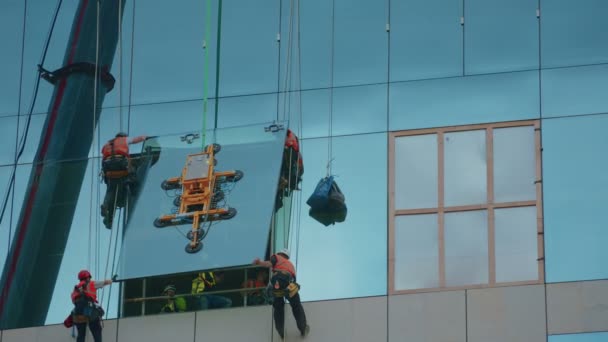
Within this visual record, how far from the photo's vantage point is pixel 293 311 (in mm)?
25859

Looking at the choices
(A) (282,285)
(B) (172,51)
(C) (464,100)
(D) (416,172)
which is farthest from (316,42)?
(A) (282,285)

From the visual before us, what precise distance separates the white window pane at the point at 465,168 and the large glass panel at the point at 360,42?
84.4 inches

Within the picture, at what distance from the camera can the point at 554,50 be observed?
1126 inches

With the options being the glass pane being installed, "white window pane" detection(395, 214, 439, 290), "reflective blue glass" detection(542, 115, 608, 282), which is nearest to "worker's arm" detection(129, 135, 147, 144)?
the glass pane being installed

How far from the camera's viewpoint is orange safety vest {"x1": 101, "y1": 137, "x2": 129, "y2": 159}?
92.6ft

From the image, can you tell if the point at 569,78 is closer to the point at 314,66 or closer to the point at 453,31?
the point at 453,31

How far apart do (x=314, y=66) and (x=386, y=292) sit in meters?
5.25

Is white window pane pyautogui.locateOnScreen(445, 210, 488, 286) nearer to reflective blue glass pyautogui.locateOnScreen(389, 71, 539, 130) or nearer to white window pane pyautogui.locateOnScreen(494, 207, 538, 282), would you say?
white window pane pyautogui.locateOnScreen(494, 207, 538, 282)

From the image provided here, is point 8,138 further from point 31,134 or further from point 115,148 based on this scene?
point 115,148

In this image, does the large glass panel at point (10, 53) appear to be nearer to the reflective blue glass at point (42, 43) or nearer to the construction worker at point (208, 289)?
the reflective blue glass at point (42, 43)

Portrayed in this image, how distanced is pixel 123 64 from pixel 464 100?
681 cm

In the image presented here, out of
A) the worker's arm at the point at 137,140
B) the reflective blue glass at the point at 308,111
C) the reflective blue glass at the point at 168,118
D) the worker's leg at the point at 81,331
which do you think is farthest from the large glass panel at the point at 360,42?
the worker's leg at the point at 81,331

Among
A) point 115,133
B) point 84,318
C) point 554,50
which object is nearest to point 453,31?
point 554,50

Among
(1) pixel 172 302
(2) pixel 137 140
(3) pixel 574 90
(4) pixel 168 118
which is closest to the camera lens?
(1) pixel 172 302
